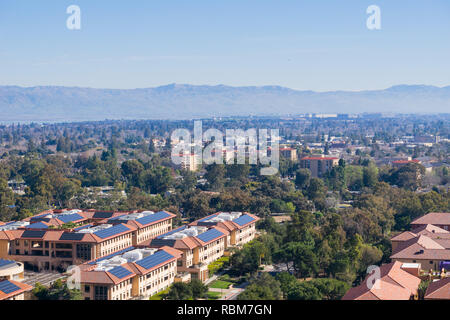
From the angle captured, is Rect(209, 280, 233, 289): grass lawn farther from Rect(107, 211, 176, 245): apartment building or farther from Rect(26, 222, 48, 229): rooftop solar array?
Rect(26, 222, 48, 229): rooftop solar array

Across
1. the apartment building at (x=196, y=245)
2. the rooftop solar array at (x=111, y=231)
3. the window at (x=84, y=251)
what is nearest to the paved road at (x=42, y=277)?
the window at (x=84, y=251)

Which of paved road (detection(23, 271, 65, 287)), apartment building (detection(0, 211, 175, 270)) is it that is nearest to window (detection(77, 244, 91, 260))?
apartment building (detection(0, 211, 175, 270))

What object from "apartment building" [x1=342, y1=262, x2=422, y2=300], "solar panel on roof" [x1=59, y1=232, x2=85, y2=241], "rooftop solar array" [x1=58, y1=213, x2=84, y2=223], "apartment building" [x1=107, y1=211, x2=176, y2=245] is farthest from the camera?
"rooftop solar array" [x1=58, y1=213, x2=84, y2=223]

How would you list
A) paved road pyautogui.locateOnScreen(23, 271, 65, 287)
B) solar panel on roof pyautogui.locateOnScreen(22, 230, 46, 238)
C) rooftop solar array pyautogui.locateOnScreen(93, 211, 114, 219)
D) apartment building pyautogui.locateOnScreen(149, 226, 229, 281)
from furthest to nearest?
rooftop solar array pyautogui.locateOnScreen(93, 211, 114, 219) < solar panel on roof pyautogui.locateOnScreen(22, 230, 46, 238) < apartment building pyautogui.locateOnScreen(149, 226, 229, 281) < paved road pyautogui.locateOnScreen(23, 271, 65, 287)

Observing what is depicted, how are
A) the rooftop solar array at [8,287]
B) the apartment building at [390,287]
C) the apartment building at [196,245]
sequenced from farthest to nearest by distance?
the apartment building at [196,245] < the rooftop solar array at [8,287] < the apartment building at [390,287]

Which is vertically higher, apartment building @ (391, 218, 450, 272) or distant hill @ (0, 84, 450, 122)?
distant hill @ (0, 84, 450, 122)

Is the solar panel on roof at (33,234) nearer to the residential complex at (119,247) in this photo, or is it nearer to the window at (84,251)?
the residential complex at (119,247)
